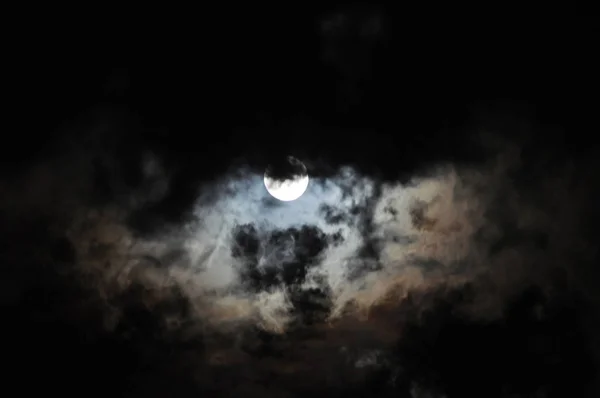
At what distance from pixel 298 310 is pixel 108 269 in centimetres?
531

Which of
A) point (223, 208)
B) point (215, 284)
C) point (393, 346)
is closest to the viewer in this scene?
point (223, 208)

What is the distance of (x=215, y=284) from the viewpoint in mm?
13883

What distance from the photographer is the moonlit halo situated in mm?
12562

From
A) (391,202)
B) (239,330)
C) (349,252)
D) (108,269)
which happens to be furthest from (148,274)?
(391,202)

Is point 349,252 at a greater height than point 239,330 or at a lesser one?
greater

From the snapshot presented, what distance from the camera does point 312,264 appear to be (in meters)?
13.3

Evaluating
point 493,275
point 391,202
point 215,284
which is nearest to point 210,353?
point 215,284

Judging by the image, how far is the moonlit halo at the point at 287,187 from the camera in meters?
12.6

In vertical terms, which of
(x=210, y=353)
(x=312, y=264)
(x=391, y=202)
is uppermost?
(x=391, y=202)

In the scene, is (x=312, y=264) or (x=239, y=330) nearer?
(x=312, y=264)

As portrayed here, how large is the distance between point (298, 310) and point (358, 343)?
217 cm

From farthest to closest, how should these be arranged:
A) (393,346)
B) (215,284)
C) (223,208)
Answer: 1. (393,346)
2. (215,284)
3. (223,208)

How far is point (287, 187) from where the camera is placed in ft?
41.2

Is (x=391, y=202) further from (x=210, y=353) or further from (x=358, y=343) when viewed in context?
(x=210, y=353)
